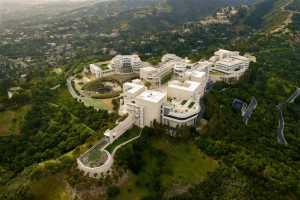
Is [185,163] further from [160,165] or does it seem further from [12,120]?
[12,120]

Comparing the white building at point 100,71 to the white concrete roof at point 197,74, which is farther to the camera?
the white building at point 100,71

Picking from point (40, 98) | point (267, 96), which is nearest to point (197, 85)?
point (267, 96)

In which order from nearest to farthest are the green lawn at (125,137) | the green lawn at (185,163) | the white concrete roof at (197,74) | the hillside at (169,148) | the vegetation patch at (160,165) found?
the hillside at (169,148), the vegetation patch at (160,165), the green lawn at (185,163), the green lawn at (125,137), the white concrete roof at (197,74)

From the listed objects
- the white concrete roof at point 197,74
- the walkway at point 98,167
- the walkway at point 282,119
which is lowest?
the walkway at point 282,119

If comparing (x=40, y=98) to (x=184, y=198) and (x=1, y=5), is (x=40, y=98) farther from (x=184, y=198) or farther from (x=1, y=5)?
(x=1, y=5)

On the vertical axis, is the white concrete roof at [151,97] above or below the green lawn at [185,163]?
above

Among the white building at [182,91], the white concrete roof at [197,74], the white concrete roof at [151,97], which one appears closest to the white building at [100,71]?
the white building at [182,91]

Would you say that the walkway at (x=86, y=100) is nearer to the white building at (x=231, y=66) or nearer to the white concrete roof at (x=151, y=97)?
the white concrete roof at (x=151, y=97)

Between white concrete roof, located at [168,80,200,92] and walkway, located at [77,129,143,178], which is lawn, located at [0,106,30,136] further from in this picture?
white concrete roof, located at [168,80,200,92]
